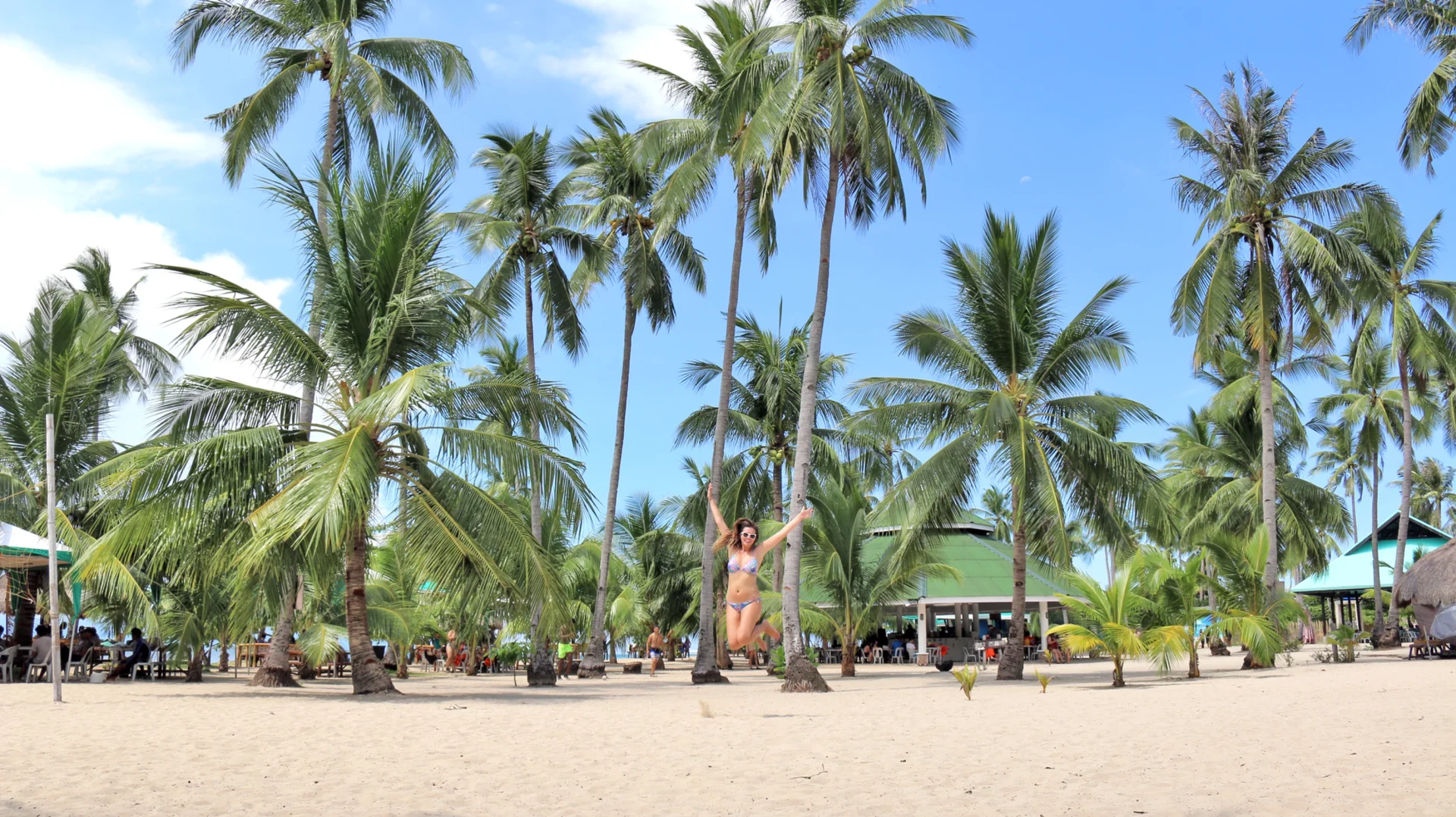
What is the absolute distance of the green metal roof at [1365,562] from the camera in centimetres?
3697

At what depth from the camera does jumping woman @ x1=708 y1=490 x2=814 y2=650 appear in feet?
34.0

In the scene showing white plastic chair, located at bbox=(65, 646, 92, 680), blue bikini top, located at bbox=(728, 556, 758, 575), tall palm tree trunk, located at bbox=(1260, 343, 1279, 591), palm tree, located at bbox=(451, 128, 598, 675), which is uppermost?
palm tree, located at bbox=(451, 128, 598, 675)

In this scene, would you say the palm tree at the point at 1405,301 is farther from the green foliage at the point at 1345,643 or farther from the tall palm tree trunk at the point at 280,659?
the tall palm tree trunk at the point at 280,659

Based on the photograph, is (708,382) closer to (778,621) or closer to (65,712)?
(778,621)

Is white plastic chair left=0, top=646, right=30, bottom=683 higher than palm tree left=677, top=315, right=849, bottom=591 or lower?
lower

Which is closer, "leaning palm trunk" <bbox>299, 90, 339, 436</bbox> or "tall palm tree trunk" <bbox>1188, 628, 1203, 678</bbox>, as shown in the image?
"leaning palm trunk" <bbox>299, 90, 339, 436</bbox>

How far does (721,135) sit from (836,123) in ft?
8.71

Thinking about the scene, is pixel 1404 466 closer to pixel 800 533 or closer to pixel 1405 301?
pixel 1405 301

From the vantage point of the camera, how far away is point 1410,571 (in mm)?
26594

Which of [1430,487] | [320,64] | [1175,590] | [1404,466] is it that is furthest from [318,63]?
[1430,487]

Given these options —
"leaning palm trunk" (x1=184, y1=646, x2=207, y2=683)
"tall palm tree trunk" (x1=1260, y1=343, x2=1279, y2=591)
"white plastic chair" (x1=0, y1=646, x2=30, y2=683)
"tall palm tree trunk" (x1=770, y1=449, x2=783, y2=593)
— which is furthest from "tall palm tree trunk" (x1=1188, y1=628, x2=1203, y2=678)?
"white plastic chair" (x1=0, y1=646, x2=30, y2=683)

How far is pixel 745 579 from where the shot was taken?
422 inches

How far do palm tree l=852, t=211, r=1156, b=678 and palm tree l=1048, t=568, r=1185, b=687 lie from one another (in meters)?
0.92

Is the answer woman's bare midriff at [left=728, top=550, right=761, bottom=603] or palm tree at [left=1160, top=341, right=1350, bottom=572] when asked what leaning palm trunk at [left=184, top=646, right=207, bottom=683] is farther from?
palm tree at [left=1160, top=341, right=1350, bottom=572]
